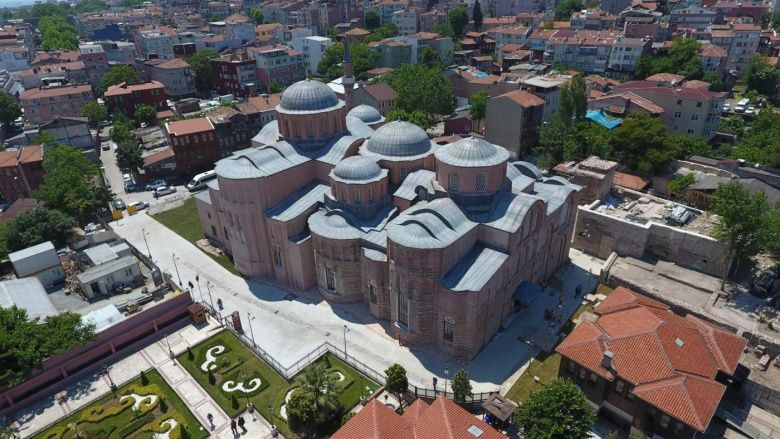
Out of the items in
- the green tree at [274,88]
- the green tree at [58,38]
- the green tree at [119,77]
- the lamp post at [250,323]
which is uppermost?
the green tree at [58,38]

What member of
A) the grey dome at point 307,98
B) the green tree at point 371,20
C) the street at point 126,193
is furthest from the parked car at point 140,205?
the green tree at point 371,20

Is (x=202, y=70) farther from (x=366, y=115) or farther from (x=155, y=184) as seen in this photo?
(x=366, y=115)

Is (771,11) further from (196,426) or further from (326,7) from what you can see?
(196,426)

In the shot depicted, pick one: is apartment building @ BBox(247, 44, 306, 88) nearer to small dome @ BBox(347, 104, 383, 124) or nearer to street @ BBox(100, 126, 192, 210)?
street @ BBox(100, 126, 192, 210)

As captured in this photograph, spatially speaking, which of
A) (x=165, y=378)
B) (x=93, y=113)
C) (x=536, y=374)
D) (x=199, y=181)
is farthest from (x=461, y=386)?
(x=93, y=113)

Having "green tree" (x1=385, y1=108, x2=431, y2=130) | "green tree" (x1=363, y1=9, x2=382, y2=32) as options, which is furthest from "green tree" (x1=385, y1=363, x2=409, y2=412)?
"green tree" (x1=363, y1=9, x2=382, y2=32)

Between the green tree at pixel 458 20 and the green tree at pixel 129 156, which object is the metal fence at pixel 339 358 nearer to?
the green tree at pixel 129 156

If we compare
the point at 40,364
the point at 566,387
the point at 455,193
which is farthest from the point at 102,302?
the point at 566,387
